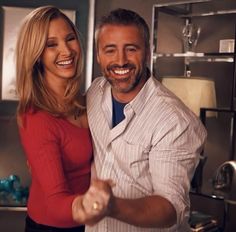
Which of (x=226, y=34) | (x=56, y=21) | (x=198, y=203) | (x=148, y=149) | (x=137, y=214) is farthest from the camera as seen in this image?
(x=198, y=203)

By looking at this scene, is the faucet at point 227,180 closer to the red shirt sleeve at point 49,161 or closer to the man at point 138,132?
the man at point 138,132

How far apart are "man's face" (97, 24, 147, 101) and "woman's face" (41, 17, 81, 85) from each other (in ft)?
0.48

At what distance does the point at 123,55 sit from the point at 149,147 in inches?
12.9

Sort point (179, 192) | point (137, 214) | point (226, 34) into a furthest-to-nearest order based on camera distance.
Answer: point (226, 34) → point (179, 192) → point (137, 214)

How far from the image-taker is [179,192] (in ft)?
4.17

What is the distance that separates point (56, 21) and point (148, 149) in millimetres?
577

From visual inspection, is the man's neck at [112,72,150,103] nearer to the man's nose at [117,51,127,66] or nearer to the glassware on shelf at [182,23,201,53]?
the man's nose at [117,51,127,66]

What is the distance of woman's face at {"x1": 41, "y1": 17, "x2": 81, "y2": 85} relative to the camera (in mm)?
1566

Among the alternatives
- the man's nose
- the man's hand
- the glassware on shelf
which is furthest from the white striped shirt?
the glassware on shelf

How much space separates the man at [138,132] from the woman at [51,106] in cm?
7

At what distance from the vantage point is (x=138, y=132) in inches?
55.8

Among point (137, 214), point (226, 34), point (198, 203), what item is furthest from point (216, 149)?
point (137, 214)

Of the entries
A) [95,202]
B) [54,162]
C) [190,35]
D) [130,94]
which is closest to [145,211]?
[95,202]

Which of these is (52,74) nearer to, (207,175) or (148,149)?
(148,149)
